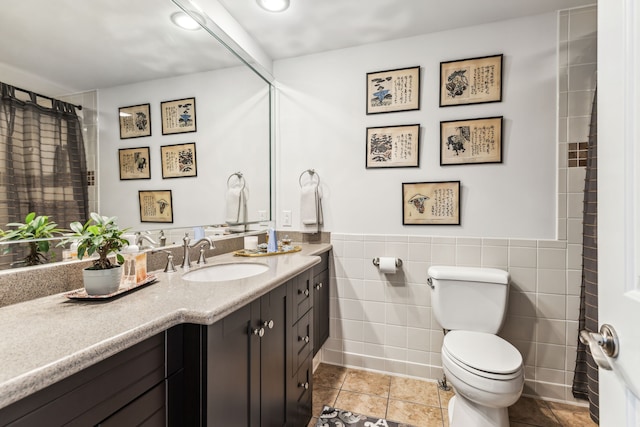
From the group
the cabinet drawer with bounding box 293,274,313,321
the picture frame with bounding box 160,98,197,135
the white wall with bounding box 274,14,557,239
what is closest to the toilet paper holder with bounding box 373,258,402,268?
the white wall with bounding box 274,14,557,239

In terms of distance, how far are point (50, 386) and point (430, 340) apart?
205 centimetres

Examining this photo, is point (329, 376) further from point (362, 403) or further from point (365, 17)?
point (365, 17)

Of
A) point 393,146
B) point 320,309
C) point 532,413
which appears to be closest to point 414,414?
point 532,413

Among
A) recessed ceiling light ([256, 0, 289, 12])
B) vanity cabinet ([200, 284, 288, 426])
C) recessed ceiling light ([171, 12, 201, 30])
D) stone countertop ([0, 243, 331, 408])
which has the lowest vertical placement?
vanity cabinet ([200, 284, 288, 426])

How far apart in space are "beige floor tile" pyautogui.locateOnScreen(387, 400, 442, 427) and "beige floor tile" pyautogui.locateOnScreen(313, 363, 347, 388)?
39 cm

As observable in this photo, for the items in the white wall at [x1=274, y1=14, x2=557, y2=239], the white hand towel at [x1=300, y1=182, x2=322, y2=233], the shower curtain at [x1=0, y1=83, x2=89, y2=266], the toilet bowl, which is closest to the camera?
the shower curtain at [x1=0, y1=83, x2=89, y2=266]

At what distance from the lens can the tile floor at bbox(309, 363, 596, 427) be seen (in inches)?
67.1

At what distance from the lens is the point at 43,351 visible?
1.97 ft

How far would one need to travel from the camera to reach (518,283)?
6.27 feet

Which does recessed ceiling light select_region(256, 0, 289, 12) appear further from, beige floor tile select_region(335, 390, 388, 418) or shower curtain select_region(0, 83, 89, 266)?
beige floor tile select_region(335, 390, 388, 418)

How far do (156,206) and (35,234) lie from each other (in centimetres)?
51

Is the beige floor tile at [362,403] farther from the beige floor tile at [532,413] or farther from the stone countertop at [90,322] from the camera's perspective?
the stone countertop at [90,322]

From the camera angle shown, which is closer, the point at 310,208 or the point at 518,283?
the point at 518,283

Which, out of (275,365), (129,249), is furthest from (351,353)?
(129,249)
